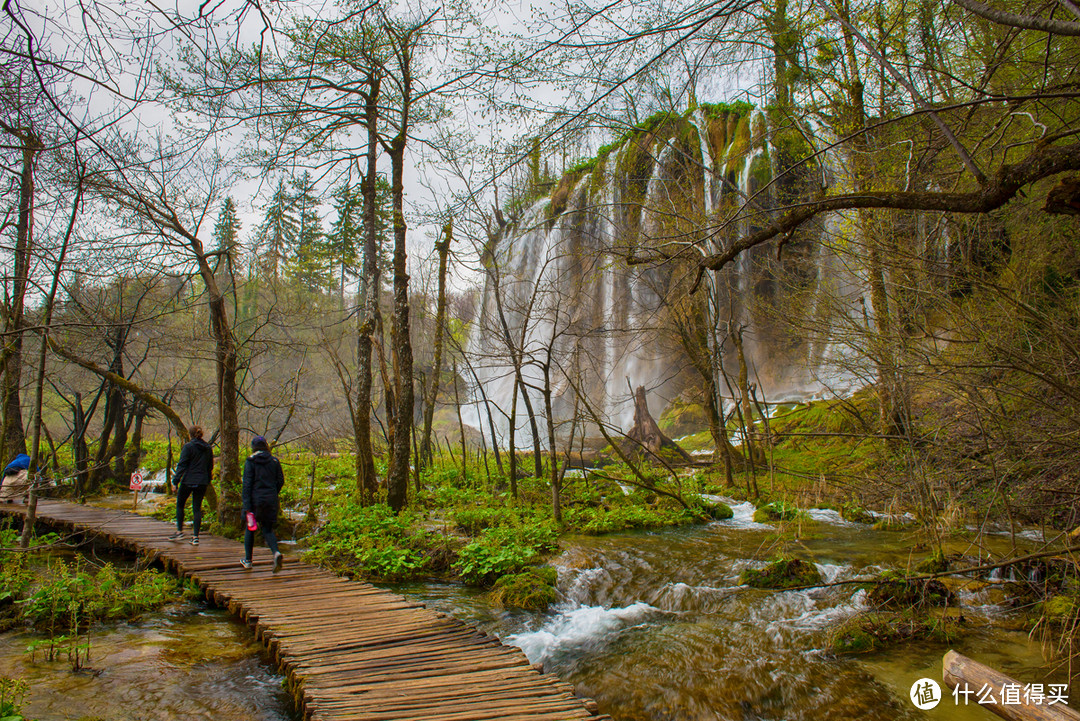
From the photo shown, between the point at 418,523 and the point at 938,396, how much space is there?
28.3 feet

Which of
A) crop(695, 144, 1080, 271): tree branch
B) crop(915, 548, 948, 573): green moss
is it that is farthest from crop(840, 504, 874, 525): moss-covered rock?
crop(695, 144, 1080, 271): tree branch

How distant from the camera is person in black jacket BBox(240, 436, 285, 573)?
650 cm

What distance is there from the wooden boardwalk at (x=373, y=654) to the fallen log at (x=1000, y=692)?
1.87 metres

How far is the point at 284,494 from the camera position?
490 inches

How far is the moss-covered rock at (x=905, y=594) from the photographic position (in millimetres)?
5430

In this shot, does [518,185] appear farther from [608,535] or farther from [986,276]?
[608,535]

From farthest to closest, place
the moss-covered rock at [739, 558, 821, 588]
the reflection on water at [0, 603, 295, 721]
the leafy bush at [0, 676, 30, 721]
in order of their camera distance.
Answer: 1. the moss-covered rock at [739, 558, 821, 588]
2. the reflection on water at [0, 603, 295, 721]
3. the leafy bush at [0, 676, 30, 721]

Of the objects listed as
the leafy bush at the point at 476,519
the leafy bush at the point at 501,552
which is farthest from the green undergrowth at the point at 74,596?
the leafy bush at the point at 476,519

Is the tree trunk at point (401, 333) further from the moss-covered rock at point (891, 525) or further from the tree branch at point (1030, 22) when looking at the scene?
the tree branch at point (1030, 22)

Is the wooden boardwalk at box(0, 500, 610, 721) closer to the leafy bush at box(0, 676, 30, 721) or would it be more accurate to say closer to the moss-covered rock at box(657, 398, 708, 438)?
the leafy bush at box(0, 676, 30, 721)

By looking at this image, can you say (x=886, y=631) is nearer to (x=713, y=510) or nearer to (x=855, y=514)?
(x=855, y=514)

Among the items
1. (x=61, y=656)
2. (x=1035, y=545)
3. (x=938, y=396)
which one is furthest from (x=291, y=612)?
(x=938, y=396)

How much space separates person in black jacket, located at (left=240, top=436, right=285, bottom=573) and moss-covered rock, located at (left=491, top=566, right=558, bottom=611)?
2.45m

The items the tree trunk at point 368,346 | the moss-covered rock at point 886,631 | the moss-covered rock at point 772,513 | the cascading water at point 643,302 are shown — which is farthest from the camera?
the cascading water at point 643,302
